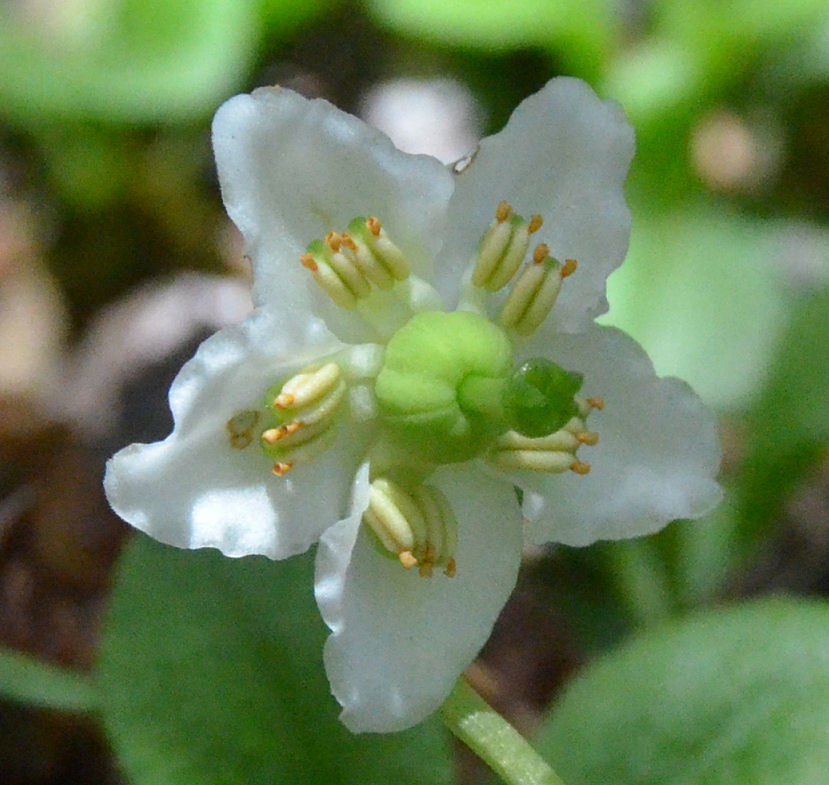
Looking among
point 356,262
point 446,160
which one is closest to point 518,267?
point 356,262

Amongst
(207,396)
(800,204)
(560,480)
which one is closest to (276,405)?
(207,396)

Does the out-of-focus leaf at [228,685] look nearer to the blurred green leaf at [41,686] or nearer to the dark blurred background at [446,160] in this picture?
the blurred green leaf at [41,686]

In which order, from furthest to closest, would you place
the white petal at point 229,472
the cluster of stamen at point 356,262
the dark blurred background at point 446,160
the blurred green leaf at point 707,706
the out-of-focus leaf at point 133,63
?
the out-of-focus leaf at point 133,63
the dark blurred background at point 446,160
the blurred green leaf at point 707,706
the cluster of stamen at point 356,262
the white petal at point 229,472

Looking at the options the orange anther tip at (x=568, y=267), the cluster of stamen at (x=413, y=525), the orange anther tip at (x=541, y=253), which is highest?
the orange anther tip at (x=541, y=253)

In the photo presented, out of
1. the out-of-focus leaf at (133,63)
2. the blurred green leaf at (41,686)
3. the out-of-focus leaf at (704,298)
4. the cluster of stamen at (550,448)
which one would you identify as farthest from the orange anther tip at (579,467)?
the out-of-focus leaf at (133,63)

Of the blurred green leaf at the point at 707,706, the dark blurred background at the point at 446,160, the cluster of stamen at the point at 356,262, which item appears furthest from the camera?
the dark blurred background at the point at 446,160

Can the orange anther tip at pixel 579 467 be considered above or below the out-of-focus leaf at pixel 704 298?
above

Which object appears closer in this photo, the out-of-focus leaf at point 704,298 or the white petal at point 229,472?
the white petal at point 229,472
